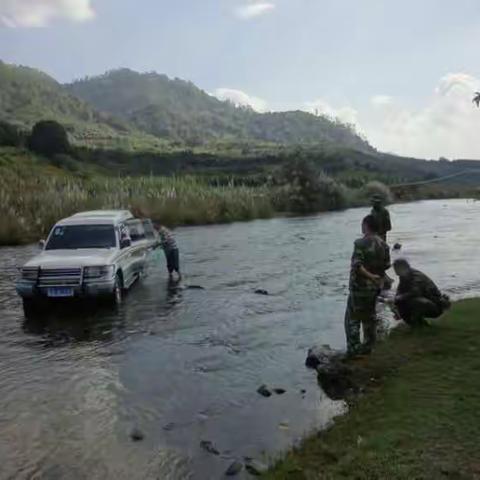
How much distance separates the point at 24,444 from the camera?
7.16 metres

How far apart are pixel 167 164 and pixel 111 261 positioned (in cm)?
9287

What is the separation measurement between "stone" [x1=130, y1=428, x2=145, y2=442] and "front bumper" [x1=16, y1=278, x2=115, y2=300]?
6.89 m

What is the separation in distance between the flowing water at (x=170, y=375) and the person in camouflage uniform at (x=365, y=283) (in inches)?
33.8

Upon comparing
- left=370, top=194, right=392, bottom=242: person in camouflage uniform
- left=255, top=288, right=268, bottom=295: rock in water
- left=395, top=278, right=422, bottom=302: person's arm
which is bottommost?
left=255, top=288, right=268, bottom=295: rock in water

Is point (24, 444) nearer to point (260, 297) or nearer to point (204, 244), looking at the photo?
point (260, 297)

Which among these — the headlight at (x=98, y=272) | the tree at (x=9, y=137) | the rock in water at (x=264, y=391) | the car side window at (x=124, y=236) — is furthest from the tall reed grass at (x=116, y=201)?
the tree at (x=9, y=137)

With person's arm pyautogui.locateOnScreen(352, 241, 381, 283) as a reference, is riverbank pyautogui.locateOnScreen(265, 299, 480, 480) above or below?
below

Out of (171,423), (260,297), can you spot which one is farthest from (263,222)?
(171,423)

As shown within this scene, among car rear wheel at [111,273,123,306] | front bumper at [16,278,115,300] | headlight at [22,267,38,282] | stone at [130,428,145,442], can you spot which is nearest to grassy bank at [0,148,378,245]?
car rear wheel at [111,273,123,306]

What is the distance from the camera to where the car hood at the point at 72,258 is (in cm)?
1409

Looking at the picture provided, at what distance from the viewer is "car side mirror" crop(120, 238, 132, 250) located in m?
16.0

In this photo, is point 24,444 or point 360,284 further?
point 360,284

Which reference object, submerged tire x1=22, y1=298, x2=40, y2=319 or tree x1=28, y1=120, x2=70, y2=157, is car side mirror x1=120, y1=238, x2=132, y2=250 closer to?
submerged tire x1=22, y1=298, x2=40, y2=319

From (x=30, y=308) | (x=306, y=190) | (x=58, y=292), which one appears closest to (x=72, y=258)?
(x=58, y=292)
